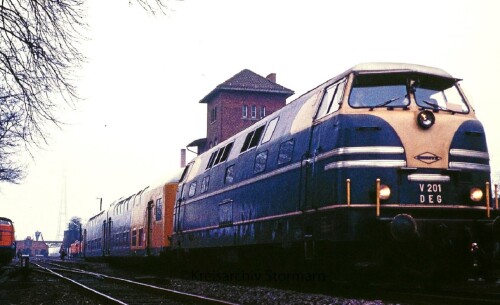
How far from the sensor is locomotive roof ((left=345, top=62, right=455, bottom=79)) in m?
9.56

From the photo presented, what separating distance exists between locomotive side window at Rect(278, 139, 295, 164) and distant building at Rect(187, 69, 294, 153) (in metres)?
43.2

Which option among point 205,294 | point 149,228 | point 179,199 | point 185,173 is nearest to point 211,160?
point 179,199

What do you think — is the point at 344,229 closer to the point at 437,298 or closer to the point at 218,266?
the point at 437,298

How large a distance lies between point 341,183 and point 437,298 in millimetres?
2122

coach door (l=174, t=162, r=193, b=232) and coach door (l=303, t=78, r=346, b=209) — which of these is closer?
coach door (l=303, t=78, r=346, b=209)

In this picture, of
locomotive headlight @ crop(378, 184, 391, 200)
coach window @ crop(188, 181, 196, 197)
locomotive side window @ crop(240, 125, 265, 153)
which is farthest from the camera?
coach window @ crop(188, 181, 196, 197)

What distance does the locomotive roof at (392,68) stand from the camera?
9.56 metres

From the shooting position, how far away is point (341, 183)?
29.2 feet

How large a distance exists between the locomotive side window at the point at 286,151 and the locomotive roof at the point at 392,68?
187 cm

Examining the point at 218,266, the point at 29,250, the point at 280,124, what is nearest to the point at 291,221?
the point at 280,124

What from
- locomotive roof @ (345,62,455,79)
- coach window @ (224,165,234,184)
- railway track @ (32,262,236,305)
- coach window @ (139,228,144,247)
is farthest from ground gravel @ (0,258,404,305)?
coach window @ (139,228,144,247)

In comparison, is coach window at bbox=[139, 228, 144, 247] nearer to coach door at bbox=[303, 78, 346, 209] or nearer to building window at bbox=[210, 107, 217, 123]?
coach door at bbox=[303, 78, 346, 209]

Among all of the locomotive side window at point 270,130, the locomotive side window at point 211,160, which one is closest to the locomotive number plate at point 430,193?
the locomotive side window at point 270,130

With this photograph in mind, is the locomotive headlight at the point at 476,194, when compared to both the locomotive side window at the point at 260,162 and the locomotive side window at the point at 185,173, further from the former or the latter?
the locomotive side window at the point at 185,173
